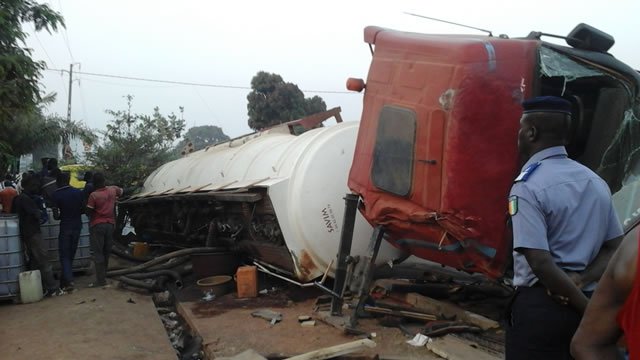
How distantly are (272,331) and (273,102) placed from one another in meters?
20.6

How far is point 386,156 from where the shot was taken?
4531mm

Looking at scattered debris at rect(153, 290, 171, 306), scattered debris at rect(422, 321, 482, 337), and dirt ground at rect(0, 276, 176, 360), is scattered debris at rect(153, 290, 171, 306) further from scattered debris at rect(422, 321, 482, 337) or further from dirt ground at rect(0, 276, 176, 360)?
scattered debris at rect(422, 321, 482, 337)

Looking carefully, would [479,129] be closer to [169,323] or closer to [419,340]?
[419,340]

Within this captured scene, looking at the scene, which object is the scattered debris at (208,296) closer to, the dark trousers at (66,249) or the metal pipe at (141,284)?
the metal pipe at (141,284)

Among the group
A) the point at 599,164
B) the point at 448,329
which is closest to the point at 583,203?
the point at 599,164

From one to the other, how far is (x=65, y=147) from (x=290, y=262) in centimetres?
1468

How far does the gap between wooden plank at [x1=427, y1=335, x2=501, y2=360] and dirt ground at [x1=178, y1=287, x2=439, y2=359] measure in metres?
0.07

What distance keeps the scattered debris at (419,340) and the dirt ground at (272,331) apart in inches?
2.0

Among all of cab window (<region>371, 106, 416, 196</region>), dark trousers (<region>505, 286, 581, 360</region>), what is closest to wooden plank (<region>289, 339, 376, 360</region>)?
cab window (<region>371, 106, 416, 196</region>)

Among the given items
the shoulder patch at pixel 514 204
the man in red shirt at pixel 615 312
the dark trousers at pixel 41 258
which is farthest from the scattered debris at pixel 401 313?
the dark trousers at pixel 41 258

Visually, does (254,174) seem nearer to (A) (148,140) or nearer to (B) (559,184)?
(B) (559,184)

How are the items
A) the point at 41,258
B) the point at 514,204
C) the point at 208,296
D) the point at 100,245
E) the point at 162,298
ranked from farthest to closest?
the point at 100,245, the point at 162,298, the point at 41,258, the point at 208,296, the point at 514,204

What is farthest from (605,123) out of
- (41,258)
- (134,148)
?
(134,148)

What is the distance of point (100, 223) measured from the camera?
7.51 m
